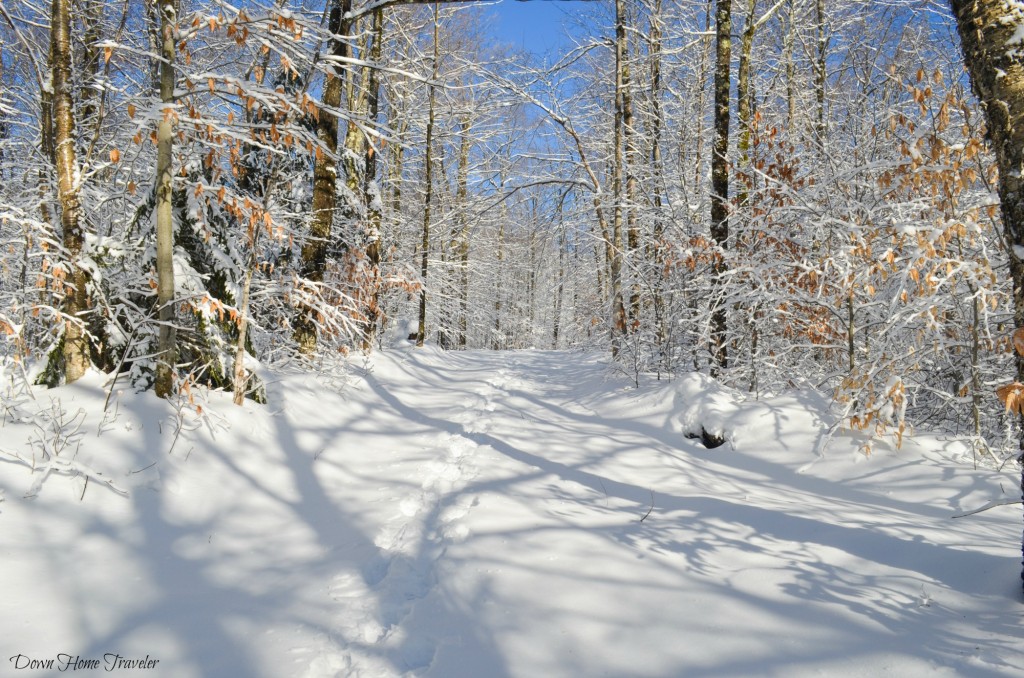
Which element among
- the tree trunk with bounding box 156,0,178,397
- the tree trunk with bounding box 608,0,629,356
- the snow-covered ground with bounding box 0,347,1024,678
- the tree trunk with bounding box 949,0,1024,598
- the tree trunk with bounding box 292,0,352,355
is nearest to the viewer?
the snow-covered ground with bounding box 0,347,1024,678

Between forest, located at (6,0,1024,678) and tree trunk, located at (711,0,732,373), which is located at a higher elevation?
tree trunk, located at (711,0,732,373)

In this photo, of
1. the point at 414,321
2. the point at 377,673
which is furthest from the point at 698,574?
the point at 414,321

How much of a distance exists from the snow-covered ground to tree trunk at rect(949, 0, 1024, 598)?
3.00 ft

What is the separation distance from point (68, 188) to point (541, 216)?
9.35 m

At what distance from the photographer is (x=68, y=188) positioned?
4.83 metres

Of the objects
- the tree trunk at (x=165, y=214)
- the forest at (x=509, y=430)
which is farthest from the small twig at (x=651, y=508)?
the tree trunk at (x=165, y=214)

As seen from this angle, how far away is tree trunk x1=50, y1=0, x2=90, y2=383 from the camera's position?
4.72 m

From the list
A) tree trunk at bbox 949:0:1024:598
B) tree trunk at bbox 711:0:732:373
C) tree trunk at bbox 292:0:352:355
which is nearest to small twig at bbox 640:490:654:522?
tree trunk at bbox 949:0:1024:598

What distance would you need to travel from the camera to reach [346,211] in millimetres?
10414

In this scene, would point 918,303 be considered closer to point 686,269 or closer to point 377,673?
point 686,269

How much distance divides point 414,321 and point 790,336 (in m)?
15.7

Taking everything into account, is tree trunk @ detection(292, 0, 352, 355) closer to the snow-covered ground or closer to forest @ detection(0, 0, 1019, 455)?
forest @ detection(0, 0, 1019, 455)

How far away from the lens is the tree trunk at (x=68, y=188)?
186 inches

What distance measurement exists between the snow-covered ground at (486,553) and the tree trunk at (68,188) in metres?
0.34
